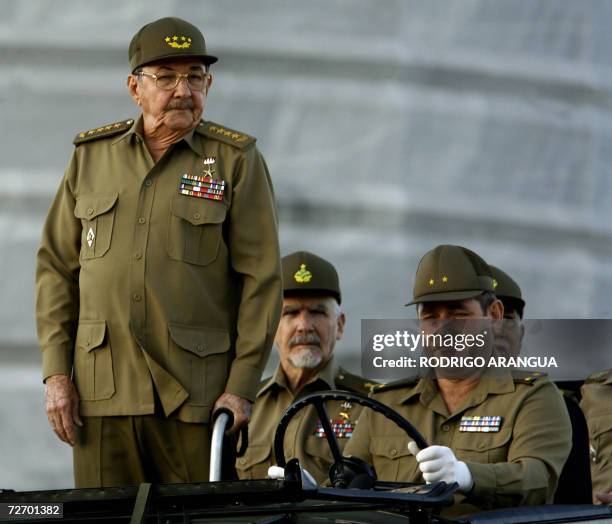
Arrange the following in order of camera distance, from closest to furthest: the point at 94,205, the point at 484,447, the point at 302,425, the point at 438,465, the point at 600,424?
the point at 438,465
the point at 94,205
the point at 484,447
the point at 302,425
the point at 600,424

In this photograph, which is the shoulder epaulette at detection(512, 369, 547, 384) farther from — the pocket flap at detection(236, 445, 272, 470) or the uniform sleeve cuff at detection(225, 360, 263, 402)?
the pocket flap at detection(236, 445, 272, 470)

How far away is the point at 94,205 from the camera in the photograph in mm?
3721

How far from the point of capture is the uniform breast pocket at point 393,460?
13.2 ft

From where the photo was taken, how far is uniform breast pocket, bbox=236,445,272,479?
4.81 metres

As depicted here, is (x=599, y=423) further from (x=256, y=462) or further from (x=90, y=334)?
(x=90, y=334)

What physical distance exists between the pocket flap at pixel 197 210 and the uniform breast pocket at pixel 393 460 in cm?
81

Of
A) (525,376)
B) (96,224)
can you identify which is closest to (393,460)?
(525,376)

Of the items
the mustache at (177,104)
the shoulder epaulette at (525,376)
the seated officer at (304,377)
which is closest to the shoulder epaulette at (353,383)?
the seated officer at (304,377)

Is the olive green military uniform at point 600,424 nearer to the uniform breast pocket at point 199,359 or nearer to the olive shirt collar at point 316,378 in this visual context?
the olive shirt collar at point 316,378

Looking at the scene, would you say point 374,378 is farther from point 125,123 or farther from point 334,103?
point 125,123

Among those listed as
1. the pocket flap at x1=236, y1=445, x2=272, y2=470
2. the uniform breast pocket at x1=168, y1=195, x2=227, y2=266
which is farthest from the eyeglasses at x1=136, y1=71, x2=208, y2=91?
the pocket flap at x1=236, y1=445, x2=272, y2=470

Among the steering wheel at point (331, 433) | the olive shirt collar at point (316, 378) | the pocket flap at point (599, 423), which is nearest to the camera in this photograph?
the steering wheel at point (331, 433)

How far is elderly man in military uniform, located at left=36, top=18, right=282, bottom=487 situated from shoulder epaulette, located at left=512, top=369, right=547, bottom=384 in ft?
2.47

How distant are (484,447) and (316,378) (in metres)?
0.96
